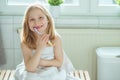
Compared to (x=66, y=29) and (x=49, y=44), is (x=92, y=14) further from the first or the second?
(x=49, y=44)

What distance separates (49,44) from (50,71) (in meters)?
0.19

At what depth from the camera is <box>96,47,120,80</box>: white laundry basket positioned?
2.29 metres

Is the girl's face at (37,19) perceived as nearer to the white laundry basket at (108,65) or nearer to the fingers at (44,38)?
the fingers at (44,38)

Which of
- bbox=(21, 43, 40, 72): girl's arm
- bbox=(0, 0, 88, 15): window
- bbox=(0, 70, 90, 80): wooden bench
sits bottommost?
bbox=(0, 70, 90, 80): wooden bench

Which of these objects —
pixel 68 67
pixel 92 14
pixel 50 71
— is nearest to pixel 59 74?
pixel 50 71

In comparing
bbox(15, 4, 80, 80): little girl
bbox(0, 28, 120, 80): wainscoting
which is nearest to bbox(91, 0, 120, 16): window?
bbox(0, 28, 120, 80): wainscoting

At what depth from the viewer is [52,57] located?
78.5 inches

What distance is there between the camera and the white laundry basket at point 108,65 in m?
2.29

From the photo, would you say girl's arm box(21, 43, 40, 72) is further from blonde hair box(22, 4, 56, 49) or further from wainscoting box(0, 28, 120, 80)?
wainscoting box(0, 28, 120, 80)

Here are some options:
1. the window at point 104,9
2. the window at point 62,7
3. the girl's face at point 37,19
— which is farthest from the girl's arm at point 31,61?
the window at point 104,9

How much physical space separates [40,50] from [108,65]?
676mm

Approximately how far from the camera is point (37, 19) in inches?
73.7

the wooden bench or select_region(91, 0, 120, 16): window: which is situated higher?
select_region(91, 0, 120, 16): window

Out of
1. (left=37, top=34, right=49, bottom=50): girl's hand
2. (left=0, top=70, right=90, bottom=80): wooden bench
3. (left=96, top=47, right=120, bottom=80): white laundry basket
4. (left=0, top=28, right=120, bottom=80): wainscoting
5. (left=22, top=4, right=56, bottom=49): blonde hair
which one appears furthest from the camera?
(left=0, top=28, right=120, bottom=80): wainscoting
